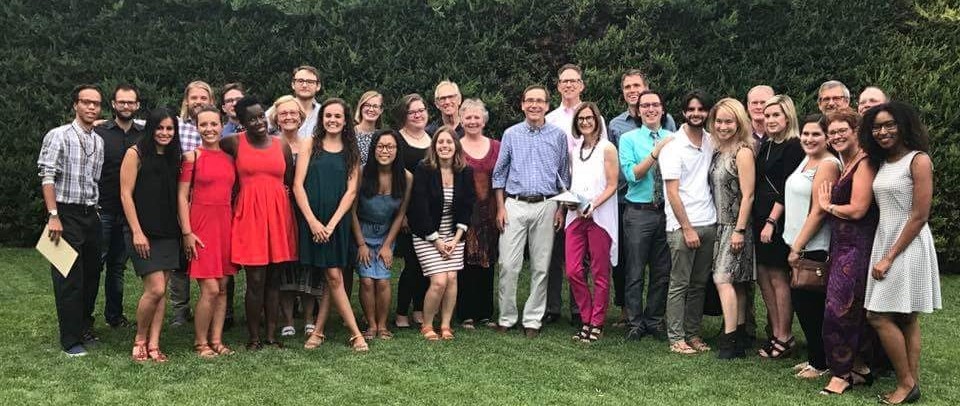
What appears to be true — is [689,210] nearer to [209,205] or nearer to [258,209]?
[258,209]

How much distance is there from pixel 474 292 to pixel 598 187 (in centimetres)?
134

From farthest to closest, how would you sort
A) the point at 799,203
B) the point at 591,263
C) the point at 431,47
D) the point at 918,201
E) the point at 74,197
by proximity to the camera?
1. the point at 431,47
2. the point at 591,263
3. the point at 74,197
4. the point at 799,203
5. the point at 918,201

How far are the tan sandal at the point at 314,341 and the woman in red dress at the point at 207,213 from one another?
559 millimetres

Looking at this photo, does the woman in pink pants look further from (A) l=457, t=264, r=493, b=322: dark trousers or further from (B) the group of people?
(A) l=457, t=264, r=493, b=322: dark trousers

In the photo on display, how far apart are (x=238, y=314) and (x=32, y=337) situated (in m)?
1.56

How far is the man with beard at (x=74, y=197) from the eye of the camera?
17.7ft

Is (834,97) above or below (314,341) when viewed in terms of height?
above

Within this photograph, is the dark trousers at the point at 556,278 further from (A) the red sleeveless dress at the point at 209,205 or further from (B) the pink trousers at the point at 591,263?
(A) the red sleeveless dress at the point at 209,205

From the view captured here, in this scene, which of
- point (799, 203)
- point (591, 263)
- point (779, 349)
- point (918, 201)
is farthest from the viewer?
point (591, 263)

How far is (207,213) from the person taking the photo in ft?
18.0

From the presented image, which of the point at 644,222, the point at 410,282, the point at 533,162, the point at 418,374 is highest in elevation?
the point at 533,162

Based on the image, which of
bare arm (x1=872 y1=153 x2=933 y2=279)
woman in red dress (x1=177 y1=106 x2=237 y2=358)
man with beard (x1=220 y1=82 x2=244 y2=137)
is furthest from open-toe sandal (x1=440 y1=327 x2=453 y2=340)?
bare arm (x1=872 y1=153 x2=933 y2=279)

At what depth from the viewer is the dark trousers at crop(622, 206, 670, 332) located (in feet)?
20.4

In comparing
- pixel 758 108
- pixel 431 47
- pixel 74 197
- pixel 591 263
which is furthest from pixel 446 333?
pixel 431 47
